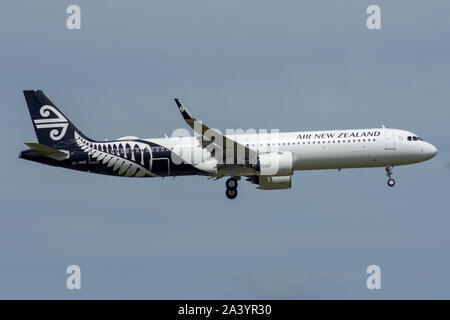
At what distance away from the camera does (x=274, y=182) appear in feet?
273

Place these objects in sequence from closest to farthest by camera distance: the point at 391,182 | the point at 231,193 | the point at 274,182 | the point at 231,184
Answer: the point at 391,182 < the point at 231,193 < the point at 231,184 < the point at 274,182

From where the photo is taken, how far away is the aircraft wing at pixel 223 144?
7625cm

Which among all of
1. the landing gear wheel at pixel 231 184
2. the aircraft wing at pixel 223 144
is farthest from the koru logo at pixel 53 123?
the landing gear wheel at pixel 231 184

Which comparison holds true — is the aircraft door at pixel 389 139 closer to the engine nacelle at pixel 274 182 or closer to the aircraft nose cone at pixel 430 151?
the aircraft nose cone at pixel 430 151

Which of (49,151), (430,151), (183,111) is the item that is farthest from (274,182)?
(49,151)

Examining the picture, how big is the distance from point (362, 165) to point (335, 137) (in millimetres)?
3324

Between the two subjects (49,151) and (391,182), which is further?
(391,182)

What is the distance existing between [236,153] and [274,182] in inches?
214

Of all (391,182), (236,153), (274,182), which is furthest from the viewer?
(274,182)

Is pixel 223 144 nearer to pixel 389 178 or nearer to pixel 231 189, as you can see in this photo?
pixel 231 189

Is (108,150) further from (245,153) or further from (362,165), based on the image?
(362,165)

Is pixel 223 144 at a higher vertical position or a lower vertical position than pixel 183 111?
lower

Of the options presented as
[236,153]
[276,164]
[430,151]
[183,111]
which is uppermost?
[183,111]

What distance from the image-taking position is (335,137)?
79562mm
